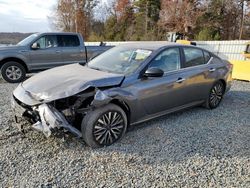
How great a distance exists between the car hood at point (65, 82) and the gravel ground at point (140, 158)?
77cm

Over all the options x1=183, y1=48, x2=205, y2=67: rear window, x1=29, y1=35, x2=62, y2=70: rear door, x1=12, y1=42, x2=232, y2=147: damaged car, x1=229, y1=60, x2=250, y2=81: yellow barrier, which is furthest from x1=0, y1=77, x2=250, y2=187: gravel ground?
x1=229, y1=60, x2=250, y2=81: yellow barrier

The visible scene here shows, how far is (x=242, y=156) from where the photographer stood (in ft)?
11.6

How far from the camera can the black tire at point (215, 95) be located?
5.47 meters

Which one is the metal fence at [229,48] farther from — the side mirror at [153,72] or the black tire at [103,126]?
the black tire at [103,126]

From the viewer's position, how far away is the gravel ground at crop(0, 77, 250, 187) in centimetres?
291

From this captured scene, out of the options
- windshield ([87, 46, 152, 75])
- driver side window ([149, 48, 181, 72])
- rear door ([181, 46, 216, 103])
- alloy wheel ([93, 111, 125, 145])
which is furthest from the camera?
rear door ([181, 46, 216, 103])

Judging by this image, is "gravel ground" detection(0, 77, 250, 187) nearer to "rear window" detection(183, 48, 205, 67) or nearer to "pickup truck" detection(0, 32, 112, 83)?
"rear window" detection(183, 48, 205, 67)

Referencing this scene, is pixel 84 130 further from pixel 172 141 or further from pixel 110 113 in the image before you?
pixel 172 141

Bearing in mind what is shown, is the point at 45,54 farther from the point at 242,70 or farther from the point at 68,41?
the point at 242,70

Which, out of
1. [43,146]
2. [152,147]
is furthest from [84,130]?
[152,147]

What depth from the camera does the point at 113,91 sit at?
3645 mm

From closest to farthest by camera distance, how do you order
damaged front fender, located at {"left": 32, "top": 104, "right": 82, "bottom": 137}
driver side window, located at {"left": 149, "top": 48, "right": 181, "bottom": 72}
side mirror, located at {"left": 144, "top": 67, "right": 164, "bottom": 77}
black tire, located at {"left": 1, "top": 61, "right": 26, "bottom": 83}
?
damaged front fender, located at {"left": 32, "top": 104, "right": 82, "bottom": 137}
side mirror, located at {"left": 144, "top": 67, "right": 164, "bottom": 77}
driver side window, located at {"left": 149, "top": 48, "right": 181, "bottom": 72}
black tire, located at {"left": 1, "top": 61, "right": 26, "bottom": 83}

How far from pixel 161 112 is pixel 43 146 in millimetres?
2070

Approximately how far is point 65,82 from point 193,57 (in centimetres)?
273
